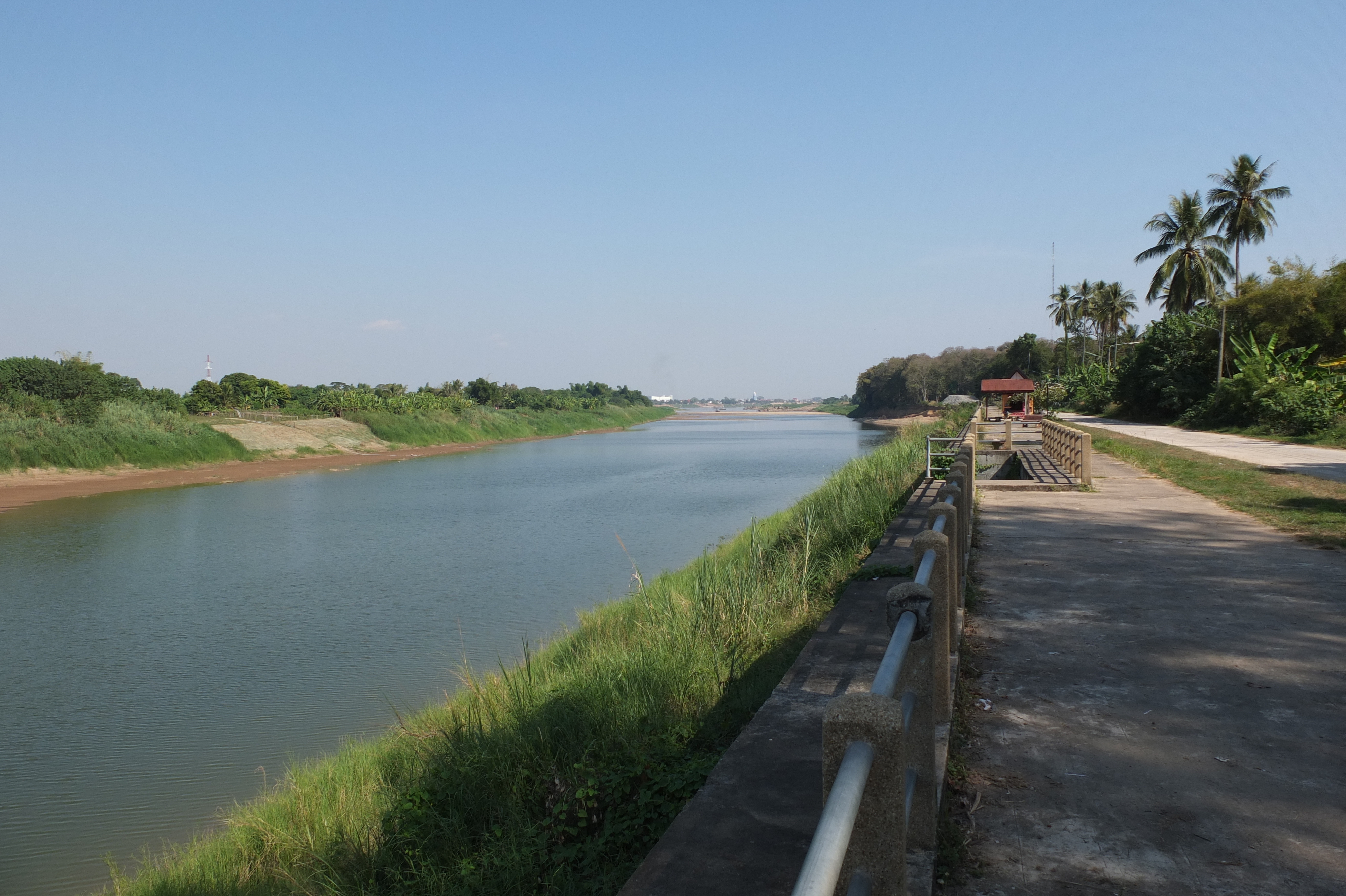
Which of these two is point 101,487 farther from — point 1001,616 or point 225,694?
point 1001,616

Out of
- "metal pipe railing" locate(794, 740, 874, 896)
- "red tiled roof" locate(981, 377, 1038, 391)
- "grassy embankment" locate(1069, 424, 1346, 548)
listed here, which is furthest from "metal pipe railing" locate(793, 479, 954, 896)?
"red tiled roof" locate(981, 377, 1038, 391)

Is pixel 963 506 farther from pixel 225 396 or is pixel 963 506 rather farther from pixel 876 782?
Answer: pixel 225 396

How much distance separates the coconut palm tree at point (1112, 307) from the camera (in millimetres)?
78812

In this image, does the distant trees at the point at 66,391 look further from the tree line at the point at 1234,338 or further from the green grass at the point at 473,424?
the tree line at the point at 1234,338

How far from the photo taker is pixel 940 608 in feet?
12.2

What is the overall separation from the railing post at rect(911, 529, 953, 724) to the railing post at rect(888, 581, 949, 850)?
0.26m

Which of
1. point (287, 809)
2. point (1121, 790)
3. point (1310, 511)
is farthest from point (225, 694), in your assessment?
point (1310, 511)

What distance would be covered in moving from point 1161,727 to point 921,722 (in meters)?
2.10

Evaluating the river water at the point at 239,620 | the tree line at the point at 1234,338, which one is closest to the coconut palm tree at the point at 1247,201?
the tree line at the point at 1234,338

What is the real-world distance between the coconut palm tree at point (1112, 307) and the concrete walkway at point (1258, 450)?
50.2m

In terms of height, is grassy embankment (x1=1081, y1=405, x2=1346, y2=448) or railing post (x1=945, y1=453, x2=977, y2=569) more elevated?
railing post (x1=945, y1=453, x2=977, y2=569)

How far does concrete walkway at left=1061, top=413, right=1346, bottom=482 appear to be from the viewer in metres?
16.2

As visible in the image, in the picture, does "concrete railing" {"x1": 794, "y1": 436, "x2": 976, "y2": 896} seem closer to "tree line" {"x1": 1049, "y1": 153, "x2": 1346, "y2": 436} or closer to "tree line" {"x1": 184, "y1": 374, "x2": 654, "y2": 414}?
"tree line" {"x1": 1049, "y1": 153, "x2": 1346, "y2": 436}

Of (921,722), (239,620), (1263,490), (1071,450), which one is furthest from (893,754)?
(1071,450)
